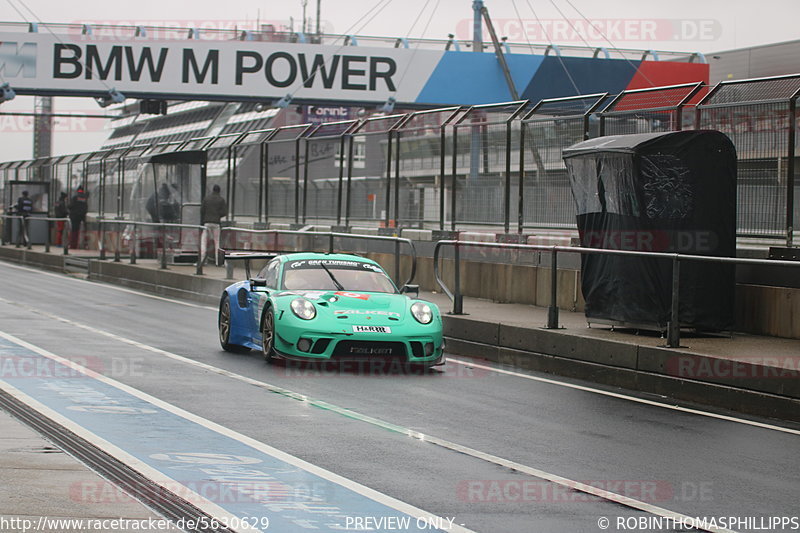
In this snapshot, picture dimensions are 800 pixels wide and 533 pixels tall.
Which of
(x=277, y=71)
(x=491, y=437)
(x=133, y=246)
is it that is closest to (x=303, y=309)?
(x=491, y=437)

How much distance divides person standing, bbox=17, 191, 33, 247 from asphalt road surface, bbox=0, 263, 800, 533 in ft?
85.5

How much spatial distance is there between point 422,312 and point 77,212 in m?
27.3

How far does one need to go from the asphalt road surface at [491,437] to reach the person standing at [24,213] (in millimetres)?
26075

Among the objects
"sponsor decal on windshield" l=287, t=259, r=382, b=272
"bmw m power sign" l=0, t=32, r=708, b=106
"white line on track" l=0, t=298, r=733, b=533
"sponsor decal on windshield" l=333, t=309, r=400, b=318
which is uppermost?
"bmw m power sign" l=0, t=32, r=708, b=106

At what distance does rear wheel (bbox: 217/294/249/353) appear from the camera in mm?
14867

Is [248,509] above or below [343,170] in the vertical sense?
below

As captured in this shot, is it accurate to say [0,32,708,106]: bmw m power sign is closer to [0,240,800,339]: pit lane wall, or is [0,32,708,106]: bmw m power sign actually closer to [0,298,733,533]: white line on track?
[0,240,800,339]: pit lane wall

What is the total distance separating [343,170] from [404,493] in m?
18.9

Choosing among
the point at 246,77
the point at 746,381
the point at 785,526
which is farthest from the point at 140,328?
the point at 246,77

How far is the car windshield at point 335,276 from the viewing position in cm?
1411

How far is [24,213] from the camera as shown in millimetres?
42750

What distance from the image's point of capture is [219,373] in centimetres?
→ 1253

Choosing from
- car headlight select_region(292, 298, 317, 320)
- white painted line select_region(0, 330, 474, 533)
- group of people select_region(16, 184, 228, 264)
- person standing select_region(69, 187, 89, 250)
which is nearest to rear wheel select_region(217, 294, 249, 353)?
car headlight select_region(292, 298, 317, 320)

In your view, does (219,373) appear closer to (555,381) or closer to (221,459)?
(555,381)
